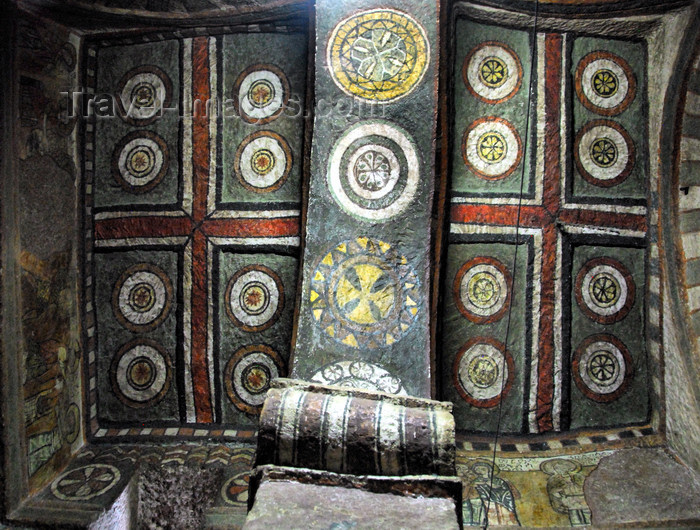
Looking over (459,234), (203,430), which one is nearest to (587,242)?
(459,234)

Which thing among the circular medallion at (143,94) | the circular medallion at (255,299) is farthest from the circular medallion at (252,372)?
the circular medallion at (143,94)

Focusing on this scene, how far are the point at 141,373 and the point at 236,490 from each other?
97cm

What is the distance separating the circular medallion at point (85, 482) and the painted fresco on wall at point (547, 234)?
6.45 feet

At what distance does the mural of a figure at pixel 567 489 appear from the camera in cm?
288

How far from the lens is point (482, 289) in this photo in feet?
11.1

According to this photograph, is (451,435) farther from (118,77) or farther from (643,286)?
(118,77)

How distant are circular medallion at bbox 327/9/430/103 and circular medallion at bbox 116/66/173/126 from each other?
114 cm

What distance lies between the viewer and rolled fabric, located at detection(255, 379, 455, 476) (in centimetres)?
207

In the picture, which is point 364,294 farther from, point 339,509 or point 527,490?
point 527,490

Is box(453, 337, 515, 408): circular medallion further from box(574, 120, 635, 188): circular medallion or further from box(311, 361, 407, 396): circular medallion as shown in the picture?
box(574, 120, 635, 188): circular medallion

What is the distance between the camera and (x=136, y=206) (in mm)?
3477

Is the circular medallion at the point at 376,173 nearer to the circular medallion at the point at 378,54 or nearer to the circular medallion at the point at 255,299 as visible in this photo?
the circular medallion at the point at 378,54

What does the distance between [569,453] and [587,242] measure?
1.22m

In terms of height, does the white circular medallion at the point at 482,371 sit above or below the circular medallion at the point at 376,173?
below
